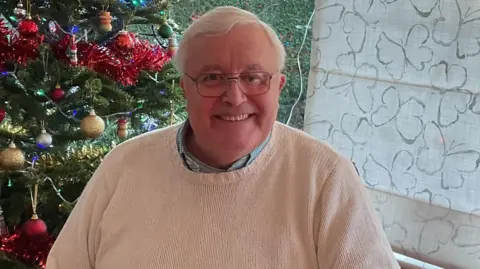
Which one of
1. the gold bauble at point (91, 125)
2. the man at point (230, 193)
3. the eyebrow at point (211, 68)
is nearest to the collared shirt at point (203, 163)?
the man at point (230, 193)

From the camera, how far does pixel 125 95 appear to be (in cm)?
205

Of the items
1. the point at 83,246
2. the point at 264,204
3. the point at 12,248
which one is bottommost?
the point at 12,248

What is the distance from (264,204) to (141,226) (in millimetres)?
316

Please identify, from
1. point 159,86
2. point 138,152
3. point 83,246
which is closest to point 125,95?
point 159,86

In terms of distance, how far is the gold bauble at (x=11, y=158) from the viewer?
182 cm

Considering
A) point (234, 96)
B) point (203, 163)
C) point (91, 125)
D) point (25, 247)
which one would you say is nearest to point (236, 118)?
point (234, 96)

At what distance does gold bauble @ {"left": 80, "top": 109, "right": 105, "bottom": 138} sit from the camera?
1.93 metres

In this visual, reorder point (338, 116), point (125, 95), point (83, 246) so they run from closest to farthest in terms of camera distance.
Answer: point (83, 246)
point (125, 95)
point (338, 116)

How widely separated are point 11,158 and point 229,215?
32.7 inches

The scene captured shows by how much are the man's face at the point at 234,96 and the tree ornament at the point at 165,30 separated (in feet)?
2.57

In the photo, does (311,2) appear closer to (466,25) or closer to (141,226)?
(466,25)

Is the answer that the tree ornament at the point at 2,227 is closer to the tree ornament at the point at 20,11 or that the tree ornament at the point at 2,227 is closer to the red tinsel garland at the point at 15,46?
the red tinsel garland at the point at 15,46

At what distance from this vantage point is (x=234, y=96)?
4.42 feet

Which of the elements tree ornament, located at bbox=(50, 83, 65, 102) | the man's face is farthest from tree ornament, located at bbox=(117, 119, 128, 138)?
the man's face
